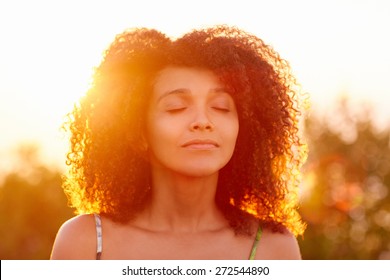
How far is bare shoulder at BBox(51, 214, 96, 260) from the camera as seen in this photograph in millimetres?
4734

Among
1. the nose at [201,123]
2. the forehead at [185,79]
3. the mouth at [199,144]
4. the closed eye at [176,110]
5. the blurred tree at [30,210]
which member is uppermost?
the forehead at [185,79]

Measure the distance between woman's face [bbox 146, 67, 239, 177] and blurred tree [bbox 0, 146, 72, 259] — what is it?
4942 centimetres

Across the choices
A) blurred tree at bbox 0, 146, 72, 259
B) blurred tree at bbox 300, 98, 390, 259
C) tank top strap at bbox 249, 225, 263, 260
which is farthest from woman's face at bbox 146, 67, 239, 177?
blurred tree at bbox 0, 146, 72, 259

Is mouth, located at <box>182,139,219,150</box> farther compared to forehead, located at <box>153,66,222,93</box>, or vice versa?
forehead, located at <box>153,66,222,93</box>

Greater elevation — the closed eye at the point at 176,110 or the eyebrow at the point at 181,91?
the eyebrow at the point at 181,91

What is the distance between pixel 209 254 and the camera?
487 cm

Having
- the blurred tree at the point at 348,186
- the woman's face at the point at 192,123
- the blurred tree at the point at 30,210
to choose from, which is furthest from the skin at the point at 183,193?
the blurred tree at the point at 30,210

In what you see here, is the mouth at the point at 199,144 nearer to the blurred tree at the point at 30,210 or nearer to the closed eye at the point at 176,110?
the closed eye at the point at 176,110

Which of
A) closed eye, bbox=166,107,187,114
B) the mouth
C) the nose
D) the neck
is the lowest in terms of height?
the neck

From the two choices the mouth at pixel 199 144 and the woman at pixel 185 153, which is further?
the woman at pixel 185 153

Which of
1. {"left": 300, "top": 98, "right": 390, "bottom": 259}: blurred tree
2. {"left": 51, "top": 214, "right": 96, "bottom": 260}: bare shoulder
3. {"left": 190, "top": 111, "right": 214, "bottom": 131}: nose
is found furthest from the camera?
{"left": 300, "top": 98, "right": 390, "bottom": 259}: blurred tree

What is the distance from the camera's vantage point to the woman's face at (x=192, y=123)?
466 centimetres

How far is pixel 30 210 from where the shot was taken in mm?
56375

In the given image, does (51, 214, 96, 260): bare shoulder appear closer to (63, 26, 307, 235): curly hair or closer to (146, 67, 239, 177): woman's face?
(63, 26, 307, 235): curly hair
